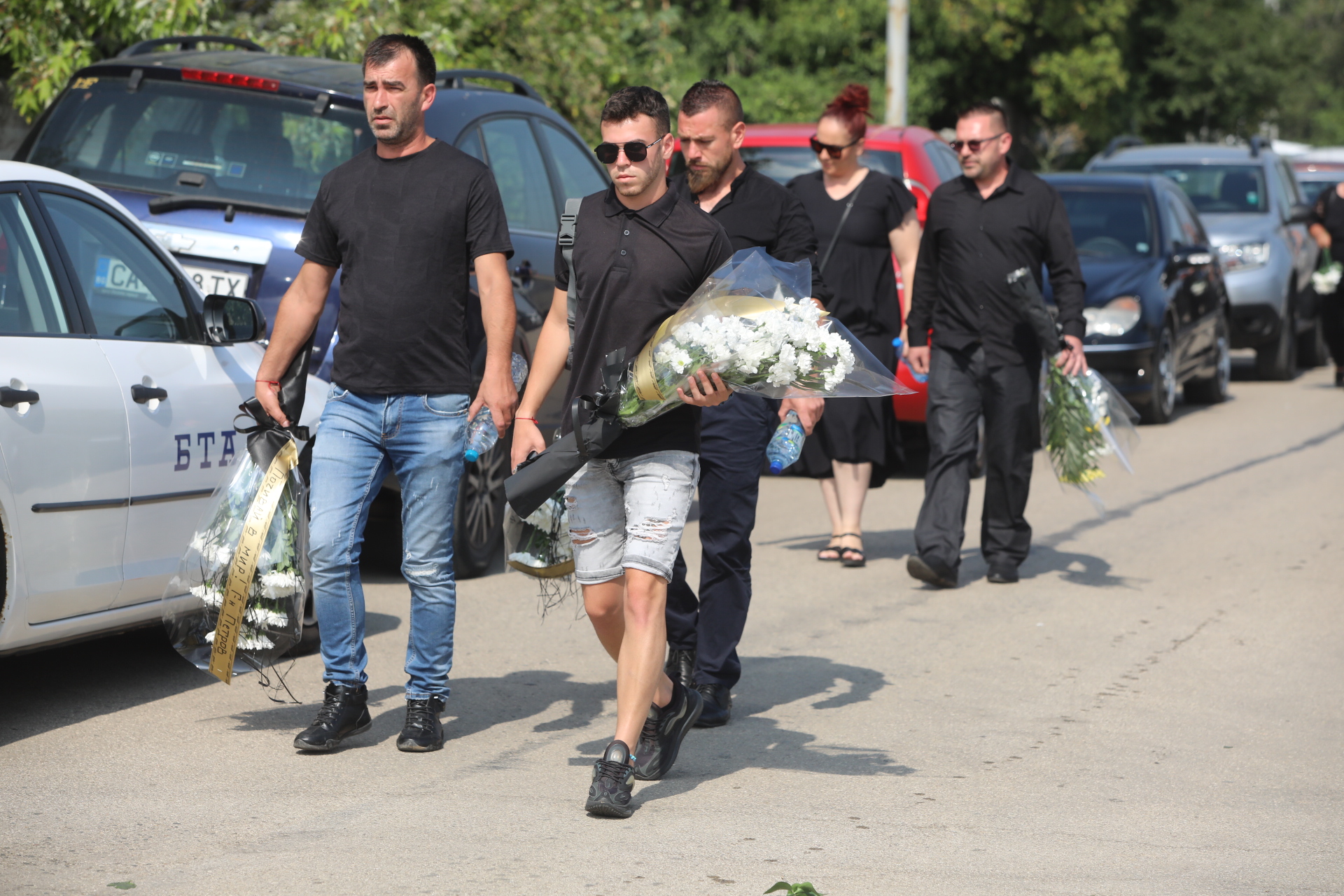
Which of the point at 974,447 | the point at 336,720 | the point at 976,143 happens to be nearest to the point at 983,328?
the point at 974,447

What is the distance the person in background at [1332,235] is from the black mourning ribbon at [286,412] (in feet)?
40.4

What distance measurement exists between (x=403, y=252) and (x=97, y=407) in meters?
1.04

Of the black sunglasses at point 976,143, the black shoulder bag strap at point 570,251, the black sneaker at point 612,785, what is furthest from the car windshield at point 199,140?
the black sneaker at point 612,785

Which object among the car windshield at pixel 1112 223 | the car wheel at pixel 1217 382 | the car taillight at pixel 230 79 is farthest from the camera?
the car wheel at pixel 1217 382

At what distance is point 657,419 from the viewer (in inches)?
187

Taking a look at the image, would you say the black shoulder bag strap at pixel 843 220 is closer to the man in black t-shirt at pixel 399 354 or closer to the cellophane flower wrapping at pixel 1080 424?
the cellophane flower wrapping at pixel 1080 424

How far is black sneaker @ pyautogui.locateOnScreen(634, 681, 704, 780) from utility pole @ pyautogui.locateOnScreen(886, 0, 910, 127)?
14.5 meters

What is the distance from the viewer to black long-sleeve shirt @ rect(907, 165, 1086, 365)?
7.81 meters

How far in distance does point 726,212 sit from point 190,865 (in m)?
2.83

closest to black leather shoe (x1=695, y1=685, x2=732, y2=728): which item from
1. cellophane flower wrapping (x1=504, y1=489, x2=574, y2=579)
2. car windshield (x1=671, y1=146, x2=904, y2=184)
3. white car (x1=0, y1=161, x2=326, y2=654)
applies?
cellophane flower wrapping (x1=504, y1=489, x2=574, y2=579)

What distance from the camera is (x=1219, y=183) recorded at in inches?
688

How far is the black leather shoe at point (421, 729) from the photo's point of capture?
5.20 m

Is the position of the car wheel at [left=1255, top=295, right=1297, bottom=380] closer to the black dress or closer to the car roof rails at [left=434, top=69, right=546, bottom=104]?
the black dress

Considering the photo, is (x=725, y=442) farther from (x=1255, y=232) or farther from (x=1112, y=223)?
(x=1255, y=232)
